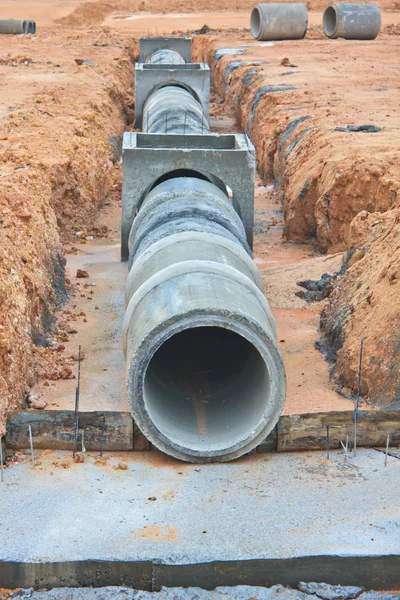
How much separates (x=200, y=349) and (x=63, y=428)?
2.07 meters

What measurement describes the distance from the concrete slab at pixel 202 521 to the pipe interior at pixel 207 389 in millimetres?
238

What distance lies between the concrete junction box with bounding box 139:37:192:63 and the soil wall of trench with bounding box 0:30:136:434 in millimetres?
1111

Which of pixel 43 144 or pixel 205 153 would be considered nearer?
pixel 205 153

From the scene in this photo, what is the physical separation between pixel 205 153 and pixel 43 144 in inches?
128

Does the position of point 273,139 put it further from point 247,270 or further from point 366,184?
point 247,270

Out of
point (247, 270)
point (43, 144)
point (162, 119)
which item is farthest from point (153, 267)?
point (162, 119)

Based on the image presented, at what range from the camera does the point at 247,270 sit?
23.9 feet

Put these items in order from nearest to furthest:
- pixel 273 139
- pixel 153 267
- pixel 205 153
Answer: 1. pixel 153 267
2. pixel 205 153
3. pixel 273 139

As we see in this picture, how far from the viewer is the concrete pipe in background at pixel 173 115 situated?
13203mm

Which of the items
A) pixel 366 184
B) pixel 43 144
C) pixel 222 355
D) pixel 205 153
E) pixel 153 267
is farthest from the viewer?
pixel 43 144

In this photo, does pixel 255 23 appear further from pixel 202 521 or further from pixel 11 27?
pixel 202 521

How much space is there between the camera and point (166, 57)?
2123cm

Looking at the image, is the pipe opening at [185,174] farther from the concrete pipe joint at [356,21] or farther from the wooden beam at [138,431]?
the concrete pipe joint at [356,21]

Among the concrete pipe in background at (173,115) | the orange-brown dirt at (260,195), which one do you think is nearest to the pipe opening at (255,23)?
the orange-brown dirt at (260,195)
